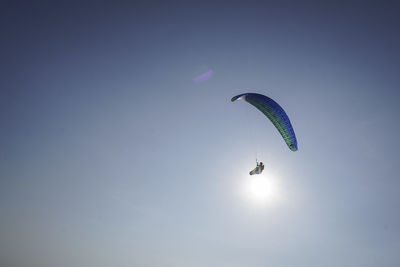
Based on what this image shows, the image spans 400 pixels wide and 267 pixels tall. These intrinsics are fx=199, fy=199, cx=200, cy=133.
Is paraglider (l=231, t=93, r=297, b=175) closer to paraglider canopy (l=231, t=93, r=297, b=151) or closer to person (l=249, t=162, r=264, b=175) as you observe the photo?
paraglider canopy (l=231, t=93, r=297, b=151)

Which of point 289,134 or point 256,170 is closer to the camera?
point 289,134

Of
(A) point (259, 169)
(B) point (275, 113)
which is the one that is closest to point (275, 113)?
(B) point (275, 113)

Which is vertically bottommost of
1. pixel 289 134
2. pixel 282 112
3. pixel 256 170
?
pixel 256 170

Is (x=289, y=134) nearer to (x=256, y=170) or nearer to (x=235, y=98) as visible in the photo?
(x=256, y=170)

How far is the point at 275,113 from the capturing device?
71.8 feet

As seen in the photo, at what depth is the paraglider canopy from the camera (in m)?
21.7

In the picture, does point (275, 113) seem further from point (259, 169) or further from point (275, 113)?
point (259, 169)

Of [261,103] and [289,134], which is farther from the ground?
[261,103]

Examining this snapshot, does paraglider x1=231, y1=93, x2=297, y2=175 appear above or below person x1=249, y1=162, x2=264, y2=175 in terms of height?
above

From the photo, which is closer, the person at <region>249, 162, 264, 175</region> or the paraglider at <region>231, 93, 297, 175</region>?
the paraglider at <region>231, 93, 297, 175</region>

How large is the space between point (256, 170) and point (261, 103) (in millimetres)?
8116

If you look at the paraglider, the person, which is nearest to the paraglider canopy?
the paraglider

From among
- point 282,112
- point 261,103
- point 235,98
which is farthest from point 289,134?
point 235,98

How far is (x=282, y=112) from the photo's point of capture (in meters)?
21.6
